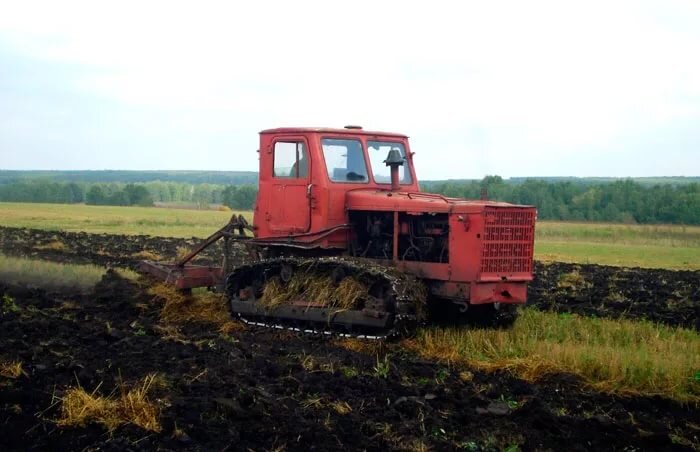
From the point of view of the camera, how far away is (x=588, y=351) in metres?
10.4

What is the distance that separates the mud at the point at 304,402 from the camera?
7133 millimetres

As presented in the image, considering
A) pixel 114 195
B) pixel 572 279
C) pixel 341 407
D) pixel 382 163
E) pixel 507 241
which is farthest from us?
pixel 114 195

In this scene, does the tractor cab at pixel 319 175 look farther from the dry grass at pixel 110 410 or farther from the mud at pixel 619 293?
the dry grass at pixel 110 410

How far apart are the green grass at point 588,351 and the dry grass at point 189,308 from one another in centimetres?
363

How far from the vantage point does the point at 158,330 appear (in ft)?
40.5

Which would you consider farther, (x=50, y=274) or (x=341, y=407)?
(x=50, y=274)

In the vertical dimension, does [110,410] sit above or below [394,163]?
below

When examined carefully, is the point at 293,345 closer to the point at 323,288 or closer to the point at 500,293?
the point at 323,288

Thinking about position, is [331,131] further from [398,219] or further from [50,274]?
[50,274]

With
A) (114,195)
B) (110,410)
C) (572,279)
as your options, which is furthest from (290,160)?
(114,195)

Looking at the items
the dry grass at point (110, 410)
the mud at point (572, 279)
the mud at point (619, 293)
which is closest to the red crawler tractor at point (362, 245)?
the mud at point (572, 279)

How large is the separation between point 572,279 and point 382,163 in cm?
961

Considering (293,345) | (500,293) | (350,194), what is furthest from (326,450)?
(350,194)

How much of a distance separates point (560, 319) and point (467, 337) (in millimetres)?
2305
